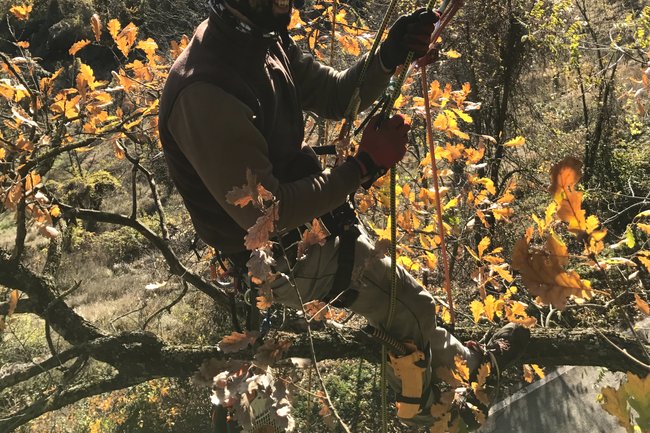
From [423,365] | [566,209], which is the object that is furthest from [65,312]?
[566,209]

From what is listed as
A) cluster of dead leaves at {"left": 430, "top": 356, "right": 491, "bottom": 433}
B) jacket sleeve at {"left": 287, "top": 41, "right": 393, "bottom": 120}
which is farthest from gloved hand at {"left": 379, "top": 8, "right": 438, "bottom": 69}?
cluster of dead leaves at {"left": 430, "top": 356, "right": 491, "bottom": 433}

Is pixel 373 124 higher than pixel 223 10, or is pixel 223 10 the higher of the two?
pixel 223 10

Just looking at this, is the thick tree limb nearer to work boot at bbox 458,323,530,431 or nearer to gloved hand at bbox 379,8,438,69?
work boot at bbox 458,323,530,431

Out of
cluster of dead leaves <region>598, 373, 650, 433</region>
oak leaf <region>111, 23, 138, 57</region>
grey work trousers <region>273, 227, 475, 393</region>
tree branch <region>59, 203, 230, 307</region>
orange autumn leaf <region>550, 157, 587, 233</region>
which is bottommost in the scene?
cluster of dead leaves <region>598, 373, 650, 433</region>

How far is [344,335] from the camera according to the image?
280 cm

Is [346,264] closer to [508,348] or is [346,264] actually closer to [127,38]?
[508,348]

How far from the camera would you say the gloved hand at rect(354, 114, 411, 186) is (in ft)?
6.13

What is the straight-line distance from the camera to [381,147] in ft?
6.12

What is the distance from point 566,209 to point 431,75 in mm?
6094

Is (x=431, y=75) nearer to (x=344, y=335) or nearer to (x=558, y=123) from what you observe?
(x=558, y=123)

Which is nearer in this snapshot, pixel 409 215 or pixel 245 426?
pixel 245 426

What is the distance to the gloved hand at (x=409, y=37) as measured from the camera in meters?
1.89

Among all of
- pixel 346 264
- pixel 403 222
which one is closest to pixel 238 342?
pixel 346 264

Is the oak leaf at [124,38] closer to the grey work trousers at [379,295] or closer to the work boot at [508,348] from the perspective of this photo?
the grey work trousers at [379,295]
